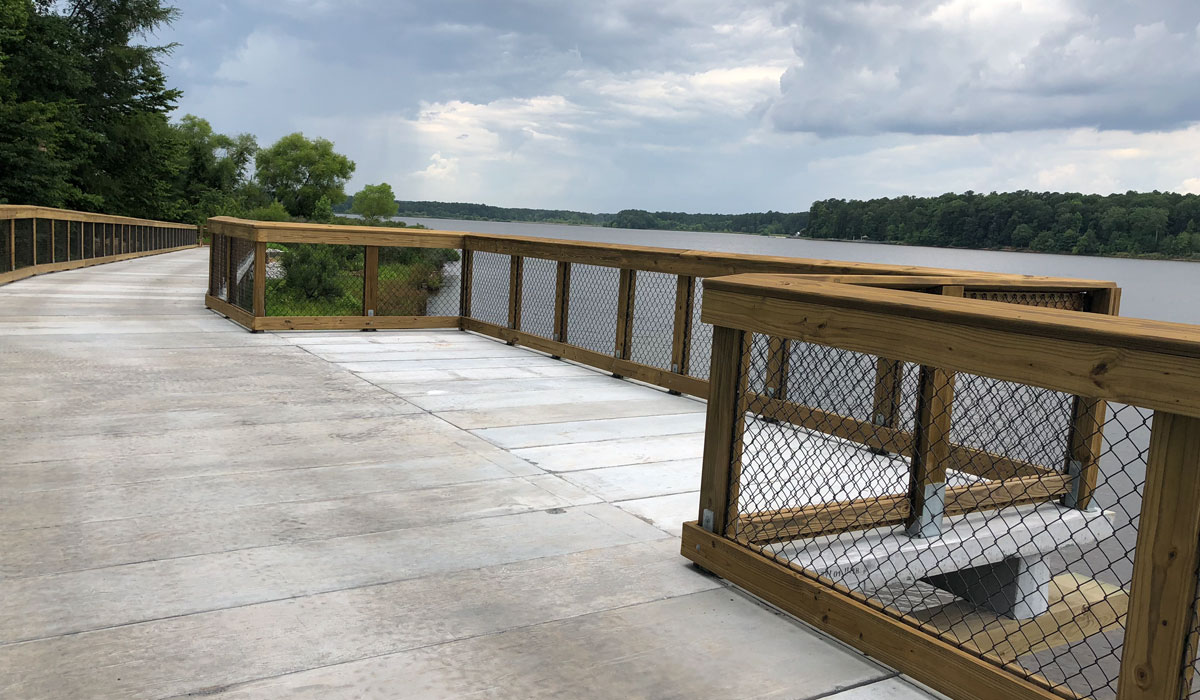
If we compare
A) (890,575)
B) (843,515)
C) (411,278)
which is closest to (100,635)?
(843,515)

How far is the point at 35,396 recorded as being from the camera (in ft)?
18.0

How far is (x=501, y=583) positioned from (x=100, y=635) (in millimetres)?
1184

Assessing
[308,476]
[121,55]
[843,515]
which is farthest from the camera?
[121,55]

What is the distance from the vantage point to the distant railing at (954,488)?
2.02 metres

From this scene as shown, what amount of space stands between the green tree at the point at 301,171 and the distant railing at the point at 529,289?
256 ft

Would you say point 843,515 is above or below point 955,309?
below

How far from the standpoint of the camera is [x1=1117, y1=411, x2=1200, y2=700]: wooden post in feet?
6.48

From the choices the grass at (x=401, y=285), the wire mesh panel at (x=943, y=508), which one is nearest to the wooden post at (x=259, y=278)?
the grass at (x=401, y=285)

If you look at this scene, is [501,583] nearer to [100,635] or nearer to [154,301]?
[100,635]

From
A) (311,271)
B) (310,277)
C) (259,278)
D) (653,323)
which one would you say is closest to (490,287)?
(259,278)

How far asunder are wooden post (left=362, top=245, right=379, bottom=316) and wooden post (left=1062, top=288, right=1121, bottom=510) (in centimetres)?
684

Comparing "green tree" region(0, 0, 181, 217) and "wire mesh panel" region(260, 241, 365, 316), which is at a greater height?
"green tree" region(0, 0, 181, 217)

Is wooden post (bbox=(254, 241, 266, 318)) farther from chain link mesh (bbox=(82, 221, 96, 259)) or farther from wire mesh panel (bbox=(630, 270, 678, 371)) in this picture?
chain link mesh (bbox=(82, 221, 96, 259))

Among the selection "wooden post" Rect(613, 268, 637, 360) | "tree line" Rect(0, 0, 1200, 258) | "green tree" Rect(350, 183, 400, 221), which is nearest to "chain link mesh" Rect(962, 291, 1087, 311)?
"wooden post" Rect(613, 268, 637, 360)
